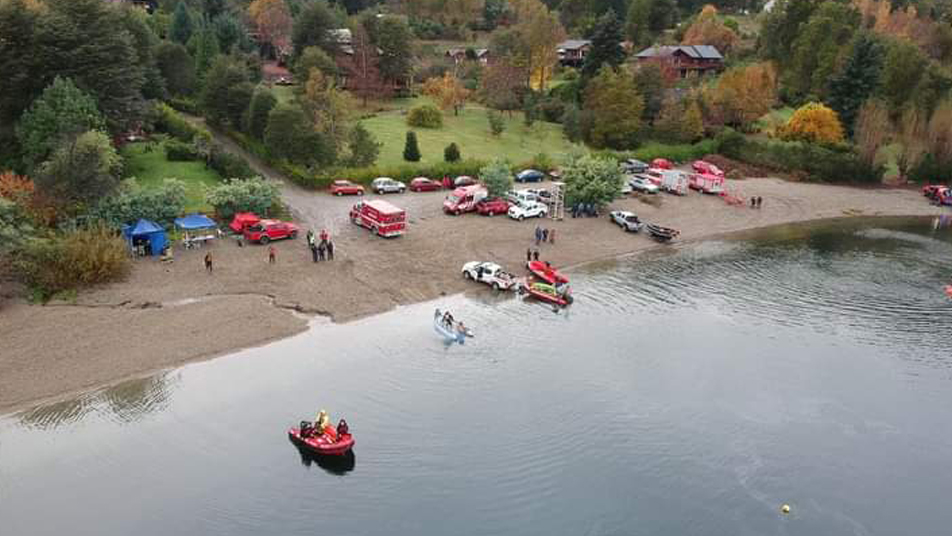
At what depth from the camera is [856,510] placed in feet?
92.9

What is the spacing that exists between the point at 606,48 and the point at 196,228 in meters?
65.0

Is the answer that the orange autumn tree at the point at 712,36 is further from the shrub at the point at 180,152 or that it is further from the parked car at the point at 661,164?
the shrub at the point at 180,152

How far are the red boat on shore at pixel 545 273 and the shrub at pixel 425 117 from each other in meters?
42.5

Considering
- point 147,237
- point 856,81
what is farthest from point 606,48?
Answer: point 147,237

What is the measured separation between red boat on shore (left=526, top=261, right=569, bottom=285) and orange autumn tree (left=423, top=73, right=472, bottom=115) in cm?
5028

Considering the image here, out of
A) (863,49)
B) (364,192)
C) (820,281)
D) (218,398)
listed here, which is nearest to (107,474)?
(218,398)

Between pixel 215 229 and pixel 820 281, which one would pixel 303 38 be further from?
pixel 820 281

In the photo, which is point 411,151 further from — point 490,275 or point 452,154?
point 490,275

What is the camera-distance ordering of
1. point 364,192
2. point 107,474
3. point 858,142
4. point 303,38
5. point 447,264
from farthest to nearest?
1. point 303,38
2. point 858,142
3. point 364,192
4. point 447,264
5. point 107,474

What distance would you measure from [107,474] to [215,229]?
1081 inches

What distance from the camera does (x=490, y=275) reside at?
156 ft

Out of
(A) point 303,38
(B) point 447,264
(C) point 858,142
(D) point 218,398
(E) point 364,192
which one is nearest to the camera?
(D) point 218,398

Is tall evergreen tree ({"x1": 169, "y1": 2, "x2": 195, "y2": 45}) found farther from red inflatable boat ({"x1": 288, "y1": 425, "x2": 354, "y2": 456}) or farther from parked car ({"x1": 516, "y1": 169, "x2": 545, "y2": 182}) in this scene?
red inflatable boat ({"x1": 288, "y1": 425, "x2": 354, "y2": 456})

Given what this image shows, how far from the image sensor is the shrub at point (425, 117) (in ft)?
291
